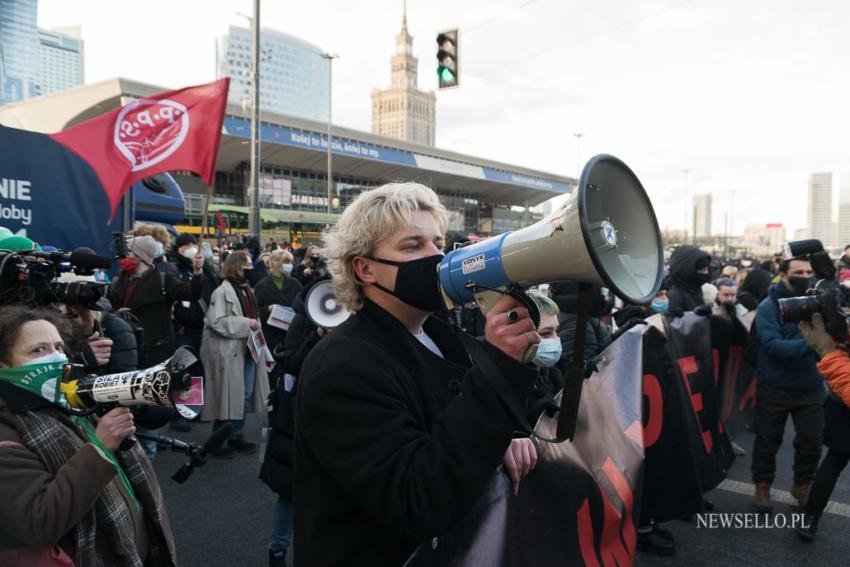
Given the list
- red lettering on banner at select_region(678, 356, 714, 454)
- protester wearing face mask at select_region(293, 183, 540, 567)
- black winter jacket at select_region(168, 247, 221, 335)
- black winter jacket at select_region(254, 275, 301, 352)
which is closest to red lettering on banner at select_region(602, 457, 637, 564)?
protester wearing face mask at select_region(293, 183, 540, 567)

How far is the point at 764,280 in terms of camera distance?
25.4 feet

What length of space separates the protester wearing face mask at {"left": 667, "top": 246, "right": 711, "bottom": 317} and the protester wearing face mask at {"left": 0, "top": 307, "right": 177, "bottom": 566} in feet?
14.2

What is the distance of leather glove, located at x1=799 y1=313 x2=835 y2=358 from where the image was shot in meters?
3.36

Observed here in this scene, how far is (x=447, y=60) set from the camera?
9.45 meters

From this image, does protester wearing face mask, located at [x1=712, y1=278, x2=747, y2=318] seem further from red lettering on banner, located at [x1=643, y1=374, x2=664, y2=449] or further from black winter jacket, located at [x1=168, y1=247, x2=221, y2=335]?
black winter jacket, located at [x1=168, y1=247, x2=221, y2=335]

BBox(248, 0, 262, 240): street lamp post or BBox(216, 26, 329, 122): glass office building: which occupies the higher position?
BBox(216, 26, 329, 122): glass office building

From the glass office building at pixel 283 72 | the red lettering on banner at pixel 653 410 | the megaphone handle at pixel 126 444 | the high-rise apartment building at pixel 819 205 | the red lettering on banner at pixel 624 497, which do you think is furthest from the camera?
the glass office building at pixel 283 72

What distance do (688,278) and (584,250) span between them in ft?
13.9

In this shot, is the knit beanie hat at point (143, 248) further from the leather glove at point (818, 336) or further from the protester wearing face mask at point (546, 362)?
the leather glove at point (818, 336)

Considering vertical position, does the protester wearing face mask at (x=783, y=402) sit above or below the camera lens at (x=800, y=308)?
below

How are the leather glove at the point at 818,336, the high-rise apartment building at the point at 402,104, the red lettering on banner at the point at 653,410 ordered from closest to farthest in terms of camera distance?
the red lettering on banner at the point at 653,410
the leather glove at the point at 818,336
the high-rise apartment building at the point at 402,104

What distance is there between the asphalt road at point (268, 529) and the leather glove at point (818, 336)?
1.20 meters

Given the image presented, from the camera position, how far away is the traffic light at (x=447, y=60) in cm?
934

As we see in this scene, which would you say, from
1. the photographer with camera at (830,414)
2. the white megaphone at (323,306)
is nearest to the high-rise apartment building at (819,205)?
the photographer with camera at (830,414)
